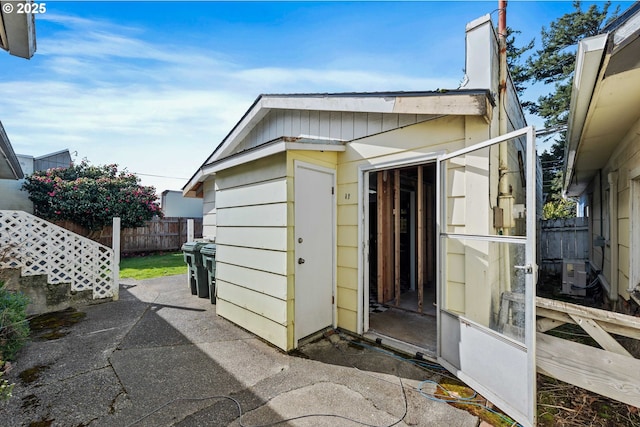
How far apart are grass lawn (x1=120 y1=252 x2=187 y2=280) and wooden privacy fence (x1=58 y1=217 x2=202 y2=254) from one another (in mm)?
770

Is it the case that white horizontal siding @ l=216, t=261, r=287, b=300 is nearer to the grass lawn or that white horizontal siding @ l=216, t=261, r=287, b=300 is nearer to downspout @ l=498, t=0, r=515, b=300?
downspout @ l=498, t=0, r=515, b=300

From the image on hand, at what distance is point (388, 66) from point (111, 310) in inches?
260

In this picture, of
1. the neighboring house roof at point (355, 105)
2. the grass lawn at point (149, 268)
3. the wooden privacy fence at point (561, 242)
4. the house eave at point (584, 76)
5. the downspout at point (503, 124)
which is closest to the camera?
the house eave at point (584, 76)

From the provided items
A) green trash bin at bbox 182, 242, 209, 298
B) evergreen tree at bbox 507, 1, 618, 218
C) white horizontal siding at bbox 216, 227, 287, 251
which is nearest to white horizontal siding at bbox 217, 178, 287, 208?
white horizontal siding at bbox 216, 227, 287, 251

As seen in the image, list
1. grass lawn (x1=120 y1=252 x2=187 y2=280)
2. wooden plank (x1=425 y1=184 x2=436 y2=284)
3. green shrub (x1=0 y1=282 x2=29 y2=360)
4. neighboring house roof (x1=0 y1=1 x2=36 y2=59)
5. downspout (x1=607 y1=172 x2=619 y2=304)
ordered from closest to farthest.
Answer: neighboring house roof (x1=0 y1=1 x2=36 y2=59) < green shrub (x1=0 y1=282 x2=29 y2=360) < downspout (x1=607 y1=172 x2=619 y2=304) < wooden plank (x1=425 y1=184 x2=436 y2=284) < grass lawn (x1=120 y1=252 x2=187 y2=280)

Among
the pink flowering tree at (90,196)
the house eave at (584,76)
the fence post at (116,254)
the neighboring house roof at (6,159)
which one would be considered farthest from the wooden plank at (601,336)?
the pink flowering tree at (90,196)

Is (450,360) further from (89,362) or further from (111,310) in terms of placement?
(111,310)

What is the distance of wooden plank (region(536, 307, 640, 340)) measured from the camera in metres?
1.96

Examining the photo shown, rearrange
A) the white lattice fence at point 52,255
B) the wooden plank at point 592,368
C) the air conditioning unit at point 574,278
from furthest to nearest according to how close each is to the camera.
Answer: the air conditioning unit at point 574,278 → the white lattice fence at point 52,255 → the wooden plank at point 592,368

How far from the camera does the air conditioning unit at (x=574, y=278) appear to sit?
18.7 ft

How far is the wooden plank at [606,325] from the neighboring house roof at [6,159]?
696 cm

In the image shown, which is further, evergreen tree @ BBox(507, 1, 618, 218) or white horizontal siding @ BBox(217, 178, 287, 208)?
evergreen tree @ BBox(507, 1, 618, 218)

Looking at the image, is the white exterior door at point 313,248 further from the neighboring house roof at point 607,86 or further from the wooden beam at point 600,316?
the neighboring house roof at point 607,86

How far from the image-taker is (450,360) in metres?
2.81
